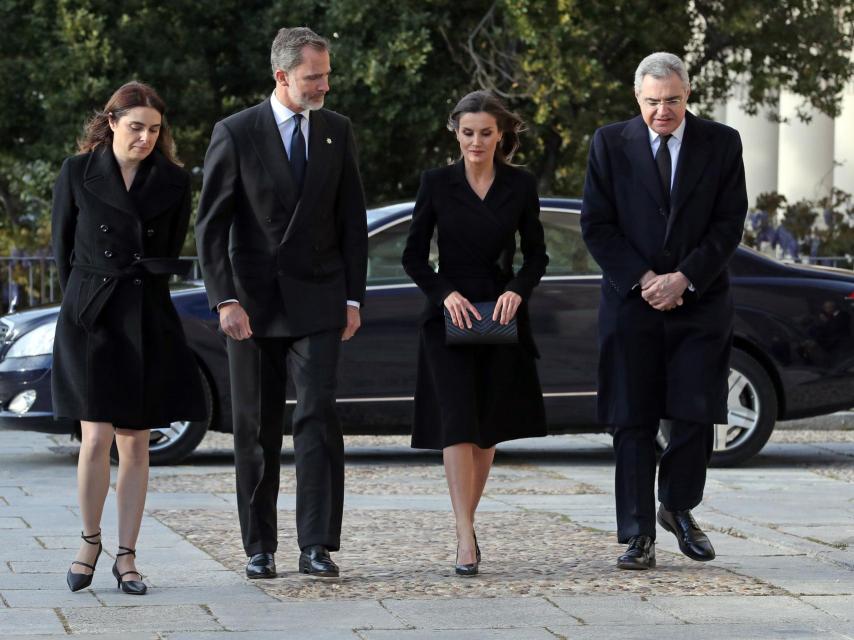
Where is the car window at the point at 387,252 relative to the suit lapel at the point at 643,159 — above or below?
below

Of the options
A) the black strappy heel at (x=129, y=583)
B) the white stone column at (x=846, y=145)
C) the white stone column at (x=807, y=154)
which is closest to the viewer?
the black strappy heel at (x=129, y=583)

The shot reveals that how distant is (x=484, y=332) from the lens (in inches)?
257

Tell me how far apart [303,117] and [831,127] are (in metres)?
30.0

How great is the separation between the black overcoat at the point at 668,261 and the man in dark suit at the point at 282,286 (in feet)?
3.19

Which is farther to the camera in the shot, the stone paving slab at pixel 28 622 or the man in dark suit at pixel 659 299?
the man in dark suit at pixel 659 299

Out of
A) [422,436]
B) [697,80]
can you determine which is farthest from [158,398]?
[697,80]

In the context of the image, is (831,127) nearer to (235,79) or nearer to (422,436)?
(235,79)

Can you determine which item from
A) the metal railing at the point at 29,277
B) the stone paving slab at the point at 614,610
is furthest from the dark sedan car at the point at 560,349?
the metal railing at the point at 29,277

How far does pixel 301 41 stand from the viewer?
6.21 meters

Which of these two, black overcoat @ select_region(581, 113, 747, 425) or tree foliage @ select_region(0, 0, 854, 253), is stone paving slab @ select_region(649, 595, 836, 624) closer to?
black overcoat @ select_region(581, 113, 747, 425)

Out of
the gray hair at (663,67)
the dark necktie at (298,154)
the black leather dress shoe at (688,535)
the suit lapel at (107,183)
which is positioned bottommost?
the black leather dress shoe at (688,535)

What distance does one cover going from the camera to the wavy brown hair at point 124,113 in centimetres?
621

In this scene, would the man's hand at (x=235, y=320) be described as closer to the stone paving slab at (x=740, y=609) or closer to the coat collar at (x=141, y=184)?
the coat collar at (x=141, y=184)

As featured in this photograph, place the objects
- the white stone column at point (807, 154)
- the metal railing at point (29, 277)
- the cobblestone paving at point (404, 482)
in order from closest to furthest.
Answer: the cobblestone paving at point (404, 482), the metal railing at point (29, 277), the white stone column at point (807, 154)
